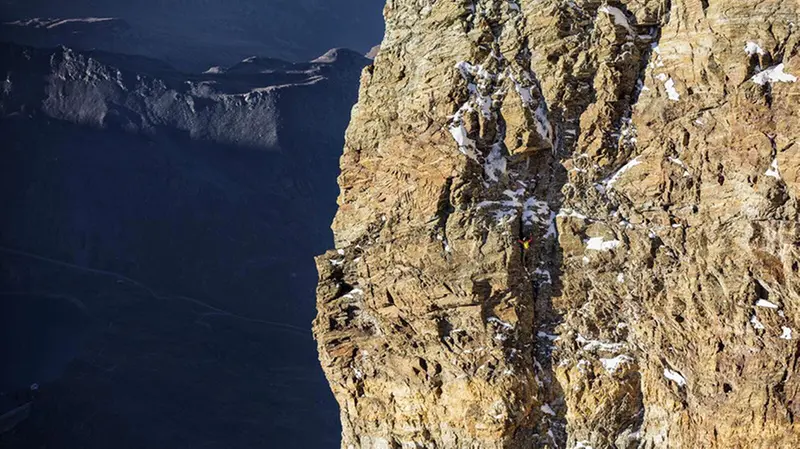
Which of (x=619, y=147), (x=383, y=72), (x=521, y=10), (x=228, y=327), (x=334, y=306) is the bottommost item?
(x=228, y=327)

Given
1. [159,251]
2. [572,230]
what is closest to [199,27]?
[159,251]

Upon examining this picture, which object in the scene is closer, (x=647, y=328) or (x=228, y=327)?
(x=647, y=328)

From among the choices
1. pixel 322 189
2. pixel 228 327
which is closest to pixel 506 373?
pixel 228 327

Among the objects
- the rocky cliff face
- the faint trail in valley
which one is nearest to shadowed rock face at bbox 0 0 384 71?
the faint trail in valley

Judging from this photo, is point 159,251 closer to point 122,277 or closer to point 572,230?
point 122,277

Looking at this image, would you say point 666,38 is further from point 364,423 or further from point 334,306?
point 364,423

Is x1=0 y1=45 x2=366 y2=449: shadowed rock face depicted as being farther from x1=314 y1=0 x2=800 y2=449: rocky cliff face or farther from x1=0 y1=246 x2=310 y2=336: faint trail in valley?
x1=314 y1=0 x2=800 y2=449: rocky cliff face

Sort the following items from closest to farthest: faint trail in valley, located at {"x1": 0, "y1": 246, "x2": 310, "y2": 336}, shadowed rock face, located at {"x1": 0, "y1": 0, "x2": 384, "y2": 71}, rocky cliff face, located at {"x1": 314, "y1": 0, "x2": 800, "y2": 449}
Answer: rocky cliff face, located at {"x1": 314, "y1": 0, "x2": 800, "y2": 449} → faint trail in valley, located at {"x1": 0, "y1": 246, "x2": 310, "y2": 336} → shadowed rock face, located at {"x1": 0, "y1": 0, "x2": 384, "y2": 71}
